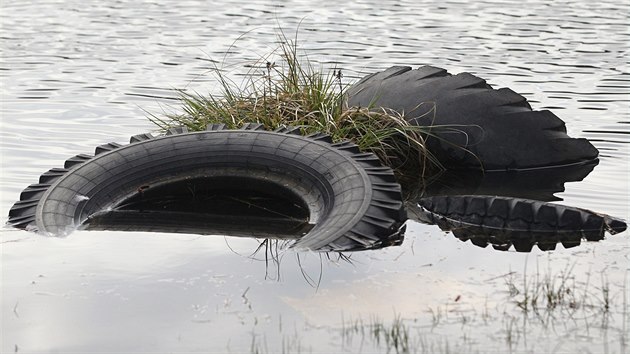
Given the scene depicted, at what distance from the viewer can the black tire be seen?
292 inches

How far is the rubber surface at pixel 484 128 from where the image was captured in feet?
30.9

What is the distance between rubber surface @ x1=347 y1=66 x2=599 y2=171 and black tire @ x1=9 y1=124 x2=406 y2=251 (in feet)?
4.15

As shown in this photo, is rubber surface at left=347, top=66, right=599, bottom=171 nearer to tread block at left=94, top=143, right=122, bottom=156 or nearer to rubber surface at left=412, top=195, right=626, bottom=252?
rubber surface at left=412, top=195, right=626, bottom=252

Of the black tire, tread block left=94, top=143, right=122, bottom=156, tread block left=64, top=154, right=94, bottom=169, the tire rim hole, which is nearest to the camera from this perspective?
the black tire

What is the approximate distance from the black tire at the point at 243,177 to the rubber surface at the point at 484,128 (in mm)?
1266

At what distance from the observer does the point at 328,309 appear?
6.16m

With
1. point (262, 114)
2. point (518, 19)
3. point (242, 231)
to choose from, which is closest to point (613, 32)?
point (518, 19)

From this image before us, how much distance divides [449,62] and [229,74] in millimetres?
2543

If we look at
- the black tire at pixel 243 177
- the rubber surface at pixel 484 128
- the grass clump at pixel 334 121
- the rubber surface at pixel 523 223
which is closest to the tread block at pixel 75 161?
the black tire at pixel 243 177

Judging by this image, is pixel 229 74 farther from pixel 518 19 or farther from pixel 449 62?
pixel 518 19

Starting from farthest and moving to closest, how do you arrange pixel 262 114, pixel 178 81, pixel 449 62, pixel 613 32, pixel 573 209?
pixel 613 32 < pixel 449 62 < pixel 178 81 < pixel 262 114 < pixel 573 209

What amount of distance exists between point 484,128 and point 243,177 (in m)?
2.04

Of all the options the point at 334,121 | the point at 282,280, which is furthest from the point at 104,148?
the point at 282,280

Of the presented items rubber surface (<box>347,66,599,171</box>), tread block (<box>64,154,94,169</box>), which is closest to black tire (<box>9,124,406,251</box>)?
tread block (<box>64,154,94,169</box>)
